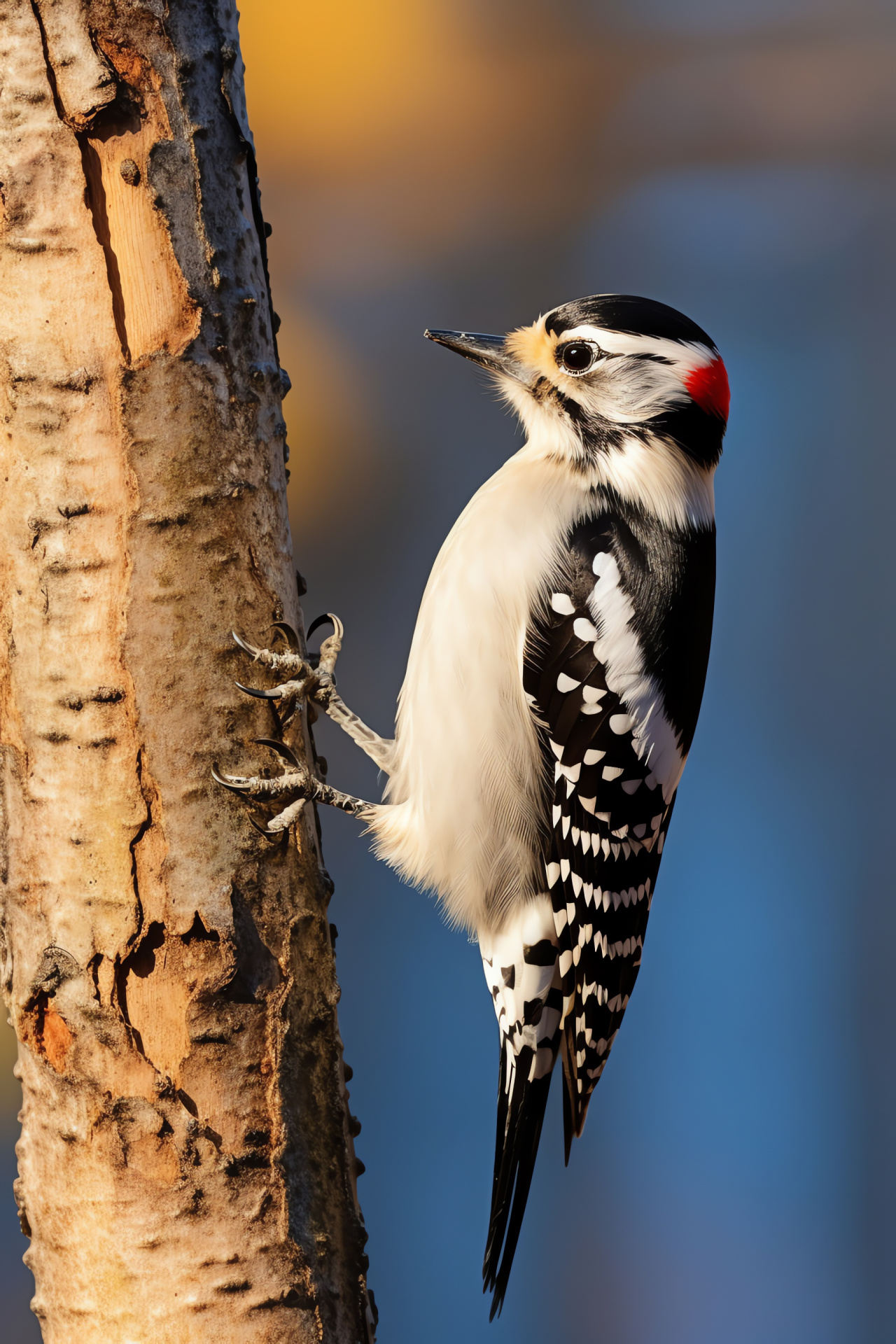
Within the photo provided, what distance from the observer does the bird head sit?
5.03ft

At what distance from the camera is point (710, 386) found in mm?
1573

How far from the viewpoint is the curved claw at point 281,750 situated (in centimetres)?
113

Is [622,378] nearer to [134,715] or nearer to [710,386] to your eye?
[710,386]

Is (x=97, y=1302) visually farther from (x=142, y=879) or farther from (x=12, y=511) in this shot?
(x=12, y=511)

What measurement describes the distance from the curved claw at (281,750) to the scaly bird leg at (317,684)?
0.04m

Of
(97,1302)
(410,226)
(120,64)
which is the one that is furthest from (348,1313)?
(410,226)

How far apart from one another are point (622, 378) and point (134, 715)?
0.92 metres

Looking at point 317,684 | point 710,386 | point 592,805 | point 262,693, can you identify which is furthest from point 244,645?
point 710,386

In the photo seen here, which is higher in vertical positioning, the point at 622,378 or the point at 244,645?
the point at 622,378

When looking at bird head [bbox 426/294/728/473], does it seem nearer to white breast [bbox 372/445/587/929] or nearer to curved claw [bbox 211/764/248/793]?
white breast [bbox 372/445/587/929]

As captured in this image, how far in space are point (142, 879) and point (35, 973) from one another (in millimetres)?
150

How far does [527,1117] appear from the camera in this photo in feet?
5.11

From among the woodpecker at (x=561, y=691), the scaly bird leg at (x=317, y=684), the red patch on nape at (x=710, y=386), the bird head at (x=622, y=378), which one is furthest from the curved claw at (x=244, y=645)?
the red patch on nape at (x=710, y=386)

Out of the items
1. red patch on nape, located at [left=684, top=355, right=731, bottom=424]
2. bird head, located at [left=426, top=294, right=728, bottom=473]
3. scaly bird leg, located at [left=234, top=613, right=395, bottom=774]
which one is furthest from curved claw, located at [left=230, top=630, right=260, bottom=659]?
red patch on nape, located at [left=684, top=355, right=731, bottom=424]
